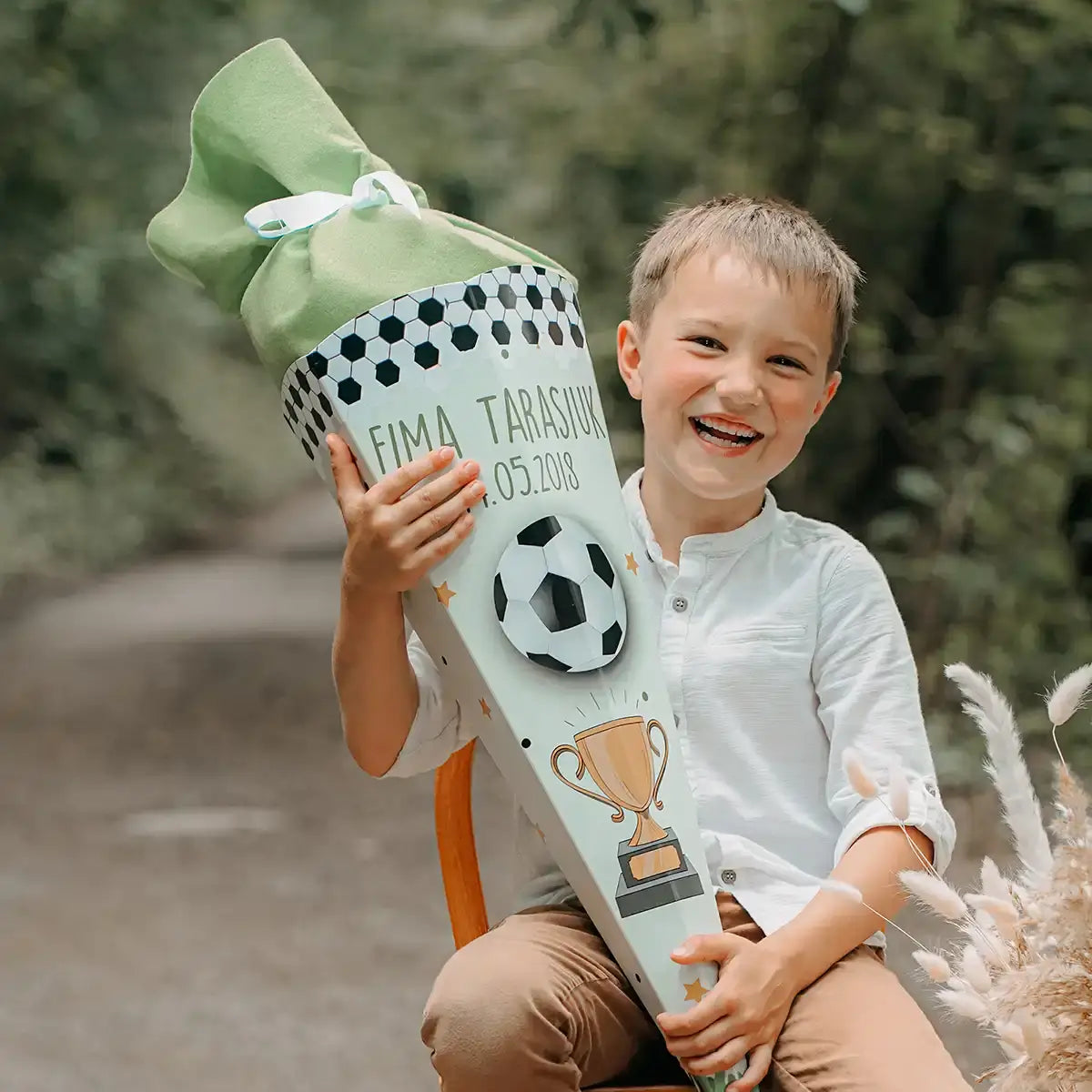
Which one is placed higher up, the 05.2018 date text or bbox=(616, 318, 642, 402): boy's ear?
bbox=(616, 318, 642, 402): boy's ear

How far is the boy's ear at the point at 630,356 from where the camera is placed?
1.23 m

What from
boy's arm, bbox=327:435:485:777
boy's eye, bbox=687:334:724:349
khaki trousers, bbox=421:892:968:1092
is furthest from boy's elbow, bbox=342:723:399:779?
boy's eye, bbox=687:334:724:349

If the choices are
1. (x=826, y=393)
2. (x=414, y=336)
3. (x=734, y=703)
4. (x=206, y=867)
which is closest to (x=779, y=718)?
(x=734, y=703)

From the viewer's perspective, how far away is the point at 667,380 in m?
1.13

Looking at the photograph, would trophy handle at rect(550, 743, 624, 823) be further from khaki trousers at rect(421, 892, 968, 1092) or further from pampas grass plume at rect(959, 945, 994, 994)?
pampas grass plume at rect(959, 945, 994, 994)

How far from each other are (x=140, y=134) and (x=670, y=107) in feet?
5.53

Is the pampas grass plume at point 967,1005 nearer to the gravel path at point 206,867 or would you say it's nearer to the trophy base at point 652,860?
the trophy base at point 652,860

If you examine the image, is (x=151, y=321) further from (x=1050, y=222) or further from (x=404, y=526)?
(x=404, y=526)

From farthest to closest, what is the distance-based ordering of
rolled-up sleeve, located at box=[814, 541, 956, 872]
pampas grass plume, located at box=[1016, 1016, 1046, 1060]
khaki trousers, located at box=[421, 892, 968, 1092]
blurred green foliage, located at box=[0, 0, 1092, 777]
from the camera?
blurred green foliage, located at box=[0, 0, 1092, 777] → rolled-up sleeve, located at box=[814, 541, 956, 872] → khaki trousers, located at box=[421, 892, 968, 1092] → pampas grass plume, located at box=[1016, 1016, 1046, 1060]

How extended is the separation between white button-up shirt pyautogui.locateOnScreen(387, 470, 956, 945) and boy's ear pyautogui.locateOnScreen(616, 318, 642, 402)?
155 millimetres

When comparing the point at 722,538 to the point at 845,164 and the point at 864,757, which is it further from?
the point at 845,164

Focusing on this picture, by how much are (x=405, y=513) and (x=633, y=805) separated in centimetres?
24

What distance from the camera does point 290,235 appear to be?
1.03 m

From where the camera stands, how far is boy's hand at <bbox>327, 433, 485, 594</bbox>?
0.96 meters
